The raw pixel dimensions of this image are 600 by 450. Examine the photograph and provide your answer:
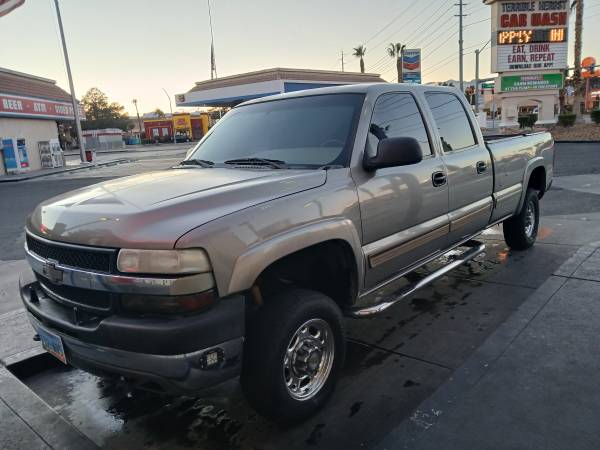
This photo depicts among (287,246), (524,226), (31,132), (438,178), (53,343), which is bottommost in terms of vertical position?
(524,226)

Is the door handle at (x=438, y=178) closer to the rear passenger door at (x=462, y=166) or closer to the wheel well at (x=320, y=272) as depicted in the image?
the rear passenger door at (x=462, y=166)

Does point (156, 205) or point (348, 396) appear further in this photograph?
point (348, 396)

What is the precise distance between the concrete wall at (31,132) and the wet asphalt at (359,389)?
83.0 feet

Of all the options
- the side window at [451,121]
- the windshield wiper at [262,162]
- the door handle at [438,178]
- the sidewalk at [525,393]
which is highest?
the side window at [451,121]

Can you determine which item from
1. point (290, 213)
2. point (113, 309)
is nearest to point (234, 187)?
point (290, 213)

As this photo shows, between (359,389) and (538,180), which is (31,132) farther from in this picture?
(359,389)

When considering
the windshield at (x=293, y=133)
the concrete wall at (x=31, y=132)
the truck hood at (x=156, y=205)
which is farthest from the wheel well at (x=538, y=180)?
the concrete wall at (x=31, y=132)

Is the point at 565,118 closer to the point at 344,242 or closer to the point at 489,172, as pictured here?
the point at 489,172

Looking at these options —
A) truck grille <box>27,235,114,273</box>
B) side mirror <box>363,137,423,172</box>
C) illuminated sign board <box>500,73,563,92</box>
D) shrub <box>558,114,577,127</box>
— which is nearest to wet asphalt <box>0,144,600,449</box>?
truck grille <box>27,235,114,273</box>

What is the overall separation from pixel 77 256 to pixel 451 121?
3.38 metres

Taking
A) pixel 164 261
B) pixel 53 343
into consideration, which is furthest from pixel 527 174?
pixel 53 343

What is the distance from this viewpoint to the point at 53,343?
2.70 meters

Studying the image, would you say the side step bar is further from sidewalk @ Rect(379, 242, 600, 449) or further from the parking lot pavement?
sidewalk @ Rect(379, 242, 600, 449)

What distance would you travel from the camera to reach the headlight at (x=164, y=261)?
2.21 m
